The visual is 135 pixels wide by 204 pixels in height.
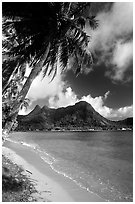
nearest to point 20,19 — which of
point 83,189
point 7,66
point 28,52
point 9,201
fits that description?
point 28,52

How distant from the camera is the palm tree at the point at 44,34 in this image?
779 cm

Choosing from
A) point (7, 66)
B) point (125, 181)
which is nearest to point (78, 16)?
point (7, 66)

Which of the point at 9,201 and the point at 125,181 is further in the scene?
the point at 125,181

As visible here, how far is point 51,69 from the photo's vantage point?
9531 millimetres

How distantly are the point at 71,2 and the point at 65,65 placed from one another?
107 inches

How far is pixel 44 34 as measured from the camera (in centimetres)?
861

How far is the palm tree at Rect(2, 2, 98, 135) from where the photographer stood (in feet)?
25.6

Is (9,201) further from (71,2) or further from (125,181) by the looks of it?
(125,181)

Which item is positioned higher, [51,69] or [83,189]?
[51,69]

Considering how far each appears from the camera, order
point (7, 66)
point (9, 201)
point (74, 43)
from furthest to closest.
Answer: point (74, 43)
point (7, 66)
point (9, 201)

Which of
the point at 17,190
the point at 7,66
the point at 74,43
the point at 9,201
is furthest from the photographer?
the point at 74,43

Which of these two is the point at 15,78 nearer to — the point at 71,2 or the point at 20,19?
the point at 20,19

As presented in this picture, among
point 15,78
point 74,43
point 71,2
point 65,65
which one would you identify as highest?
point 71,2

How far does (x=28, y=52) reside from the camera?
28.6 feet
